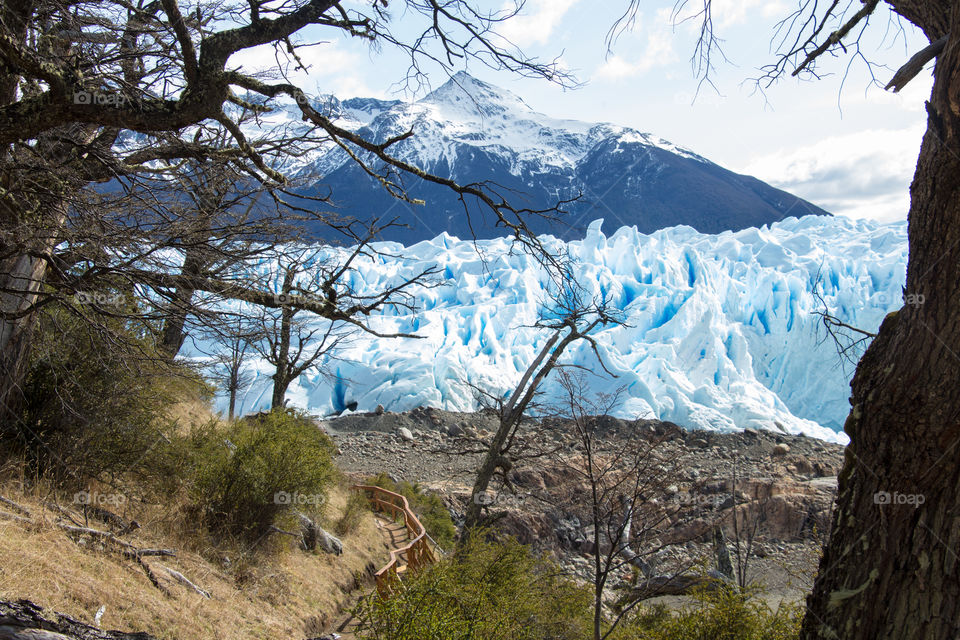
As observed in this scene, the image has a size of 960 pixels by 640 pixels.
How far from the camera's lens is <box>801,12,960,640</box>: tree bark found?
70.9 inches

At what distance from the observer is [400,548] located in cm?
984

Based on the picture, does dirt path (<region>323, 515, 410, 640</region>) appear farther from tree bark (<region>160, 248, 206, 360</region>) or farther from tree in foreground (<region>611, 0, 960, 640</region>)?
tree in foreground (<region>611, 0, 960, 640</region>)

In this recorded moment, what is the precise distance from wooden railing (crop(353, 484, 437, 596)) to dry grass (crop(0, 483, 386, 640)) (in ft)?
2.73

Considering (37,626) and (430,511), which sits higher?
(37,626)

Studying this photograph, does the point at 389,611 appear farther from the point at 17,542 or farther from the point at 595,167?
the point at 595,167

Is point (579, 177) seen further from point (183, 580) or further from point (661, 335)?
point (183, 580)

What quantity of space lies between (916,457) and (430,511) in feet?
37.5

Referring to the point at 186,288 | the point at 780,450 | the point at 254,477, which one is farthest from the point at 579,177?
the point at 186,288

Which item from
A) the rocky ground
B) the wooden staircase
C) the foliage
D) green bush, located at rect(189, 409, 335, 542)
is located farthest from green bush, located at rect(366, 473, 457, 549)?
the foliage

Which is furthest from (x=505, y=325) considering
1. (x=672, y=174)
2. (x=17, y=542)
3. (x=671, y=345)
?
(x=672, y=174)

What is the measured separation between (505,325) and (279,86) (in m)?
24.9

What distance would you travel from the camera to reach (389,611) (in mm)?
3045

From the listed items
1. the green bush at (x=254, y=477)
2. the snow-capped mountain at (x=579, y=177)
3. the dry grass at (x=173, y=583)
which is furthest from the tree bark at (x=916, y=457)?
the snow-capped mountain at (x=579, y=177)

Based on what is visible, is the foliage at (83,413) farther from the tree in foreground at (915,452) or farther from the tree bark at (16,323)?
the tree in foreground at (915,452)
